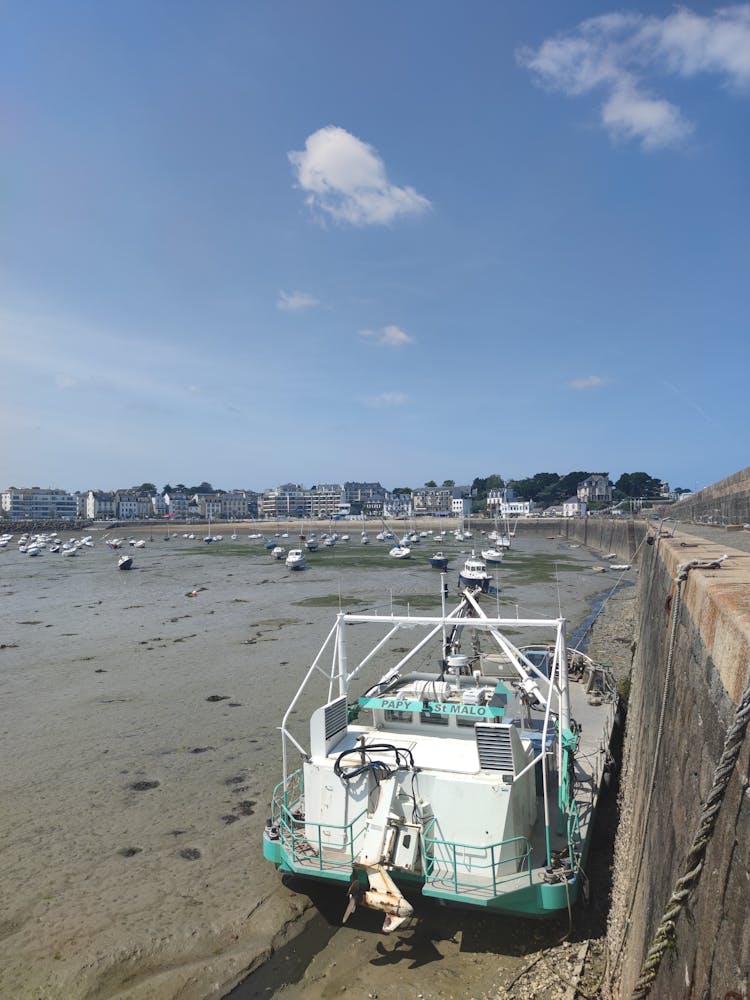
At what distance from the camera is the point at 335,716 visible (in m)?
12.7

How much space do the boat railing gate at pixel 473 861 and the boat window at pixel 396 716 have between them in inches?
91.5

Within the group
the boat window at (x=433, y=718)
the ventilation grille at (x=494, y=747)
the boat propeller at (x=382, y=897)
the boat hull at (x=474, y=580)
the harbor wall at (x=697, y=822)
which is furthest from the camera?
the boat hull at (x=474, y=580)

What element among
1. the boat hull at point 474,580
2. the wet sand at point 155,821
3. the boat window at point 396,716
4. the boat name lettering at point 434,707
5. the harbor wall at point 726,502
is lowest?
the wet sand at point 155,821

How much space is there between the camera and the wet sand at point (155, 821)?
35.3ft

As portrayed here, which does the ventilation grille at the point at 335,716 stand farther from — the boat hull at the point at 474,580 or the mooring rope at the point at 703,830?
the boat hull at the point at 474,580

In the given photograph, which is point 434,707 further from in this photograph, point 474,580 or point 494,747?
point 474,580

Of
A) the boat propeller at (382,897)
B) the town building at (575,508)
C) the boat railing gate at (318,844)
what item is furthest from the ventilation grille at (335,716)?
the town building at (575,508)

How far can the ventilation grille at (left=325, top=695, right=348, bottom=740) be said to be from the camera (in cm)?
1237

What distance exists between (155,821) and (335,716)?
6.88 m

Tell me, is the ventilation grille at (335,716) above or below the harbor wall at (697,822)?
below

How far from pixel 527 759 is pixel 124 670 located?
2461cm

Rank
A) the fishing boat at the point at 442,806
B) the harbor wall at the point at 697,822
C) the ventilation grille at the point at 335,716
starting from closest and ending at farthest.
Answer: the harbor wall at the point at 697,822 → the fishing boat at the point at 442,806 → the ventilation grille at the point at 335,716

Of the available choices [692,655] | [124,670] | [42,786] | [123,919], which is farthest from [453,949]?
[124,670]

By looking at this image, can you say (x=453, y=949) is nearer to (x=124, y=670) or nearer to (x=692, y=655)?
(x=692, y=655)
